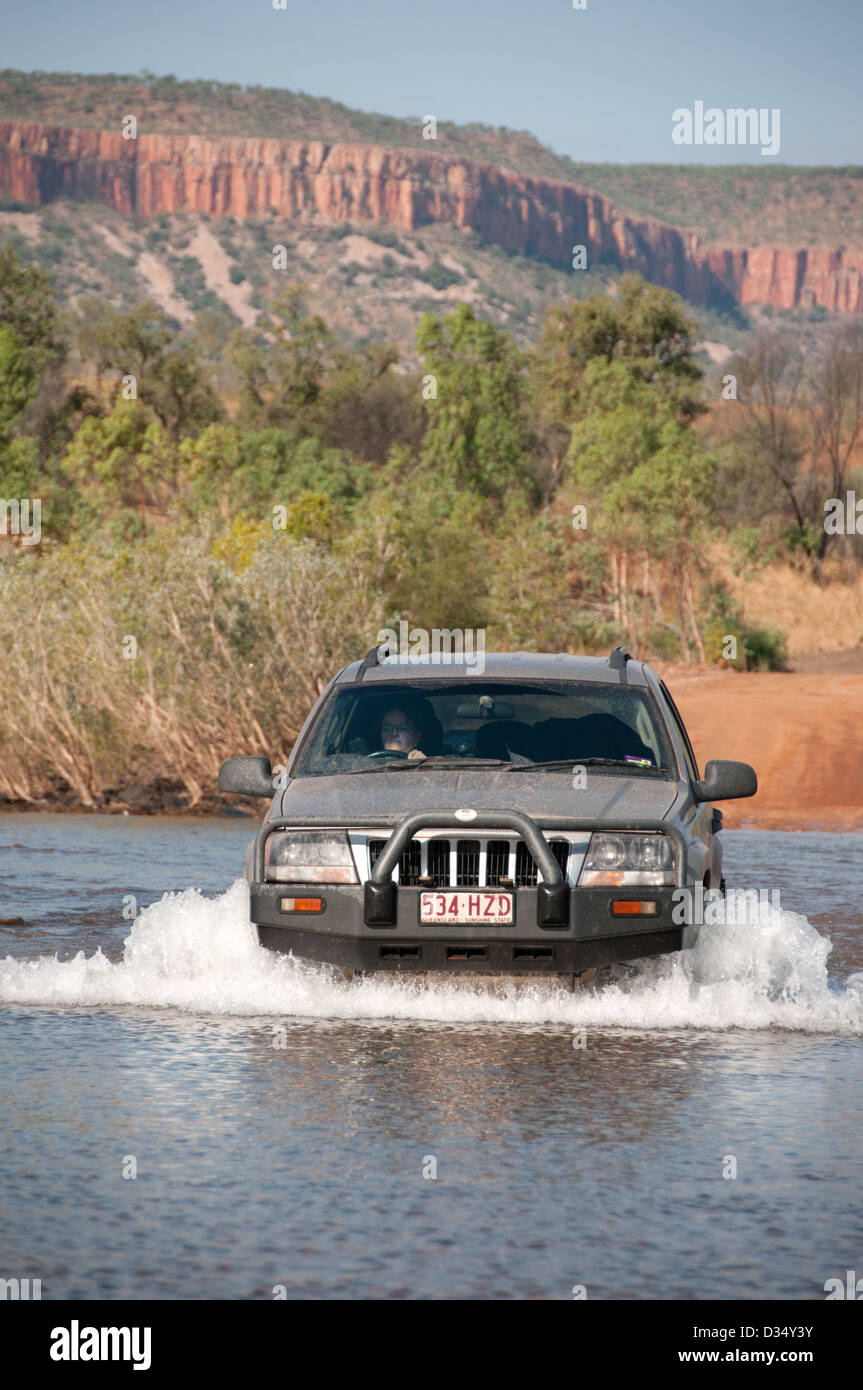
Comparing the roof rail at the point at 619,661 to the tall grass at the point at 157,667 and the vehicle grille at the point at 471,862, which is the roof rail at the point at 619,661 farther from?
the tall grass at the point at 157,667

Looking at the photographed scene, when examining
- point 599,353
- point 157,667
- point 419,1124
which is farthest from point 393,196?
point 419,1124

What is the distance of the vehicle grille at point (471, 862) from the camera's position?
7.26 m

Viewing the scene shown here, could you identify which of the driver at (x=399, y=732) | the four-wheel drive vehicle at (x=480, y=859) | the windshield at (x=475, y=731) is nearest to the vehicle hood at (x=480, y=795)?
the four-wheel drive vehicle at (x=480, y=859)

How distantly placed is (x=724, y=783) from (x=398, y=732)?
1526 mm

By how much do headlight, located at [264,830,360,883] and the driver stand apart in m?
1.15

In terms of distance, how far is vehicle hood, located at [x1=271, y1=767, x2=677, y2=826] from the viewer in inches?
293

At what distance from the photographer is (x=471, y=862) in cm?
730

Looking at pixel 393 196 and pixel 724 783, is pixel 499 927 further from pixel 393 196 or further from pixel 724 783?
pixel 393 196

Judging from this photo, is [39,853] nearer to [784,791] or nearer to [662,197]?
[784,791]

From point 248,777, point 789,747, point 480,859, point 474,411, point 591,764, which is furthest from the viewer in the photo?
point 474,411

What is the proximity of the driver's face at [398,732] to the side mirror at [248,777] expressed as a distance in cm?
61

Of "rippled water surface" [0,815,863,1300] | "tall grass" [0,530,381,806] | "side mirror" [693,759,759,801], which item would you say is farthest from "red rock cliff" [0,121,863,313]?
"rippled water surface" [0,815,863,1300]

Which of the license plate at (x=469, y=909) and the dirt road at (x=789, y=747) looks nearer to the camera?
the license plate at (x=469, y=909)

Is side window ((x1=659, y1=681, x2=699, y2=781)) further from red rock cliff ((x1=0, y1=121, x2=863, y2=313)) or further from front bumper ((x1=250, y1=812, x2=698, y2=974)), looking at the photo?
red rock cliff ((x1=0, y1=121, x2=863, y2=313))
